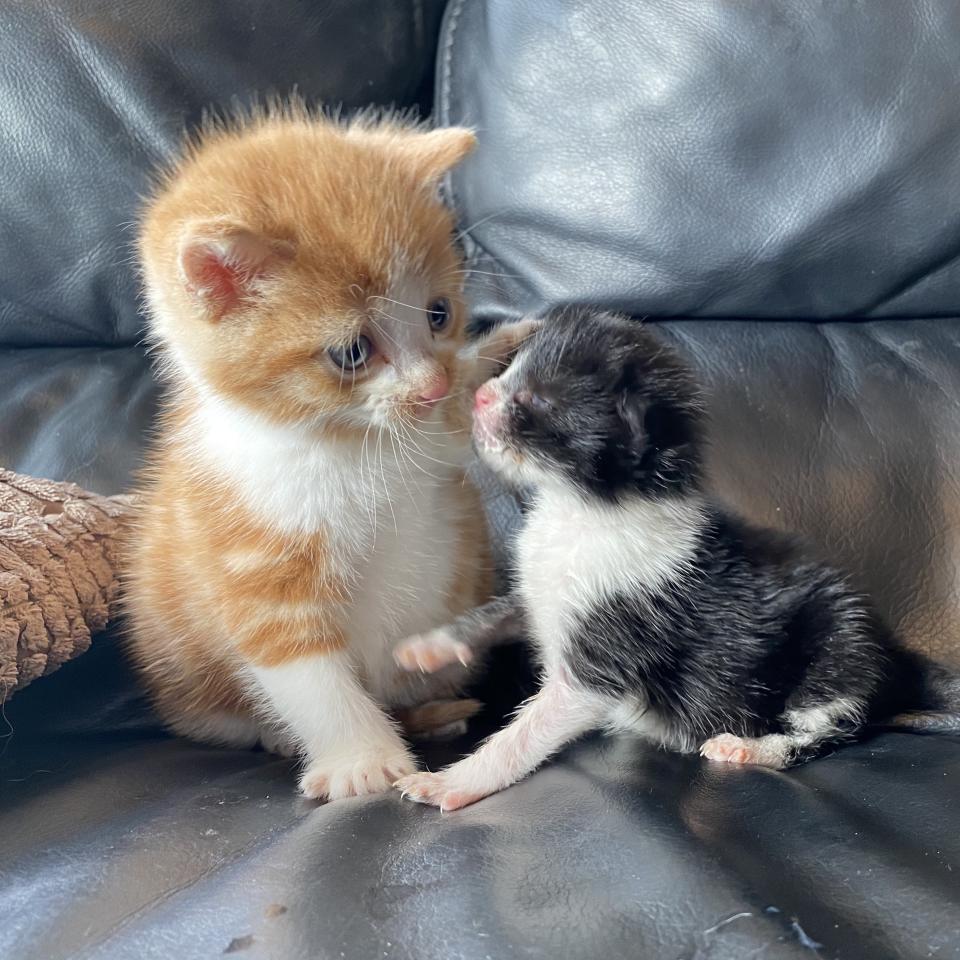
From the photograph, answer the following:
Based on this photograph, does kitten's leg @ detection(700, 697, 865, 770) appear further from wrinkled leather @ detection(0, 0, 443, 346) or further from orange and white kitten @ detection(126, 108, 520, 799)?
wrinkled leather @ detection(0, 0, 443, 346)

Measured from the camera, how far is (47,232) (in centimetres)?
137

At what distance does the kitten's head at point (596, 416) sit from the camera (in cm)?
99

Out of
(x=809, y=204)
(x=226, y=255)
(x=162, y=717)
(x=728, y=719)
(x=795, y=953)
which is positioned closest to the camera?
(x=795, y=953)

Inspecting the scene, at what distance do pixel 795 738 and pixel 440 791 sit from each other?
391 millimetres

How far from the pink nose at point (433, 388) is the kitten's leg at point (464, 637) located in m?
0.28

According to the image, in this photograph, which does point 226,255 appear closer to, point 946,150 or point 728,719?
point 728,719

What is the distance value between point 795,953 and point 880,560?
29.7 inches

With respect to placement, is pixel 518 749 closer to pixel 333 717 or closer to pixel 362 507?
pixel 333 717

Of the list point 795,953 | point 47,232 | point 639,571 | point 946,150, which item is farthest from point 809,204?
point 47,232

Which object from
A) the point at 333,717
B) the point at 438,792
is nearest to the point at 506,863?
the point at 438,792

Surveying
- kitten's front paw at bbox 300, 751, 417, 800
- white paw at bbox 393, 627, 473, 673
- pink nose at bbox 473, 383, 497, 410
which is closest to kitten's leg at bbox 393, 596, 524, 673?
white paw at bbox 393, 627, 473, 673

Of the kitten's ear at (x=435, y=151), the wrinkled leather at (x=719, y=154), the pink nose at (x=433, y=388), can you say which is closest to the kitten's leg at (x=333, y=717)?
the pink nose at (x=433, y=388)

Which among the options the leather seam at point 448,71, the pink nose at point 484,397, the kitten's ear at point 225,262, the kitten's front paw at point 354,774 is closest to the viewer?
the kitten's ear at point 225,262

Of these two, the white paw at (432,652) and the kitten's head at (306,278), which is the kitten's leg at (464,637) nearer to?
the white paw at (432,652)
